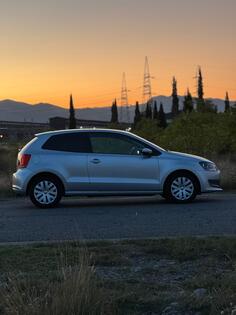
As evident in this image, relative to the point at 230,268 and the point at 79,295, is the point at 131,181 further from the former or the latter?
the point at 79,295

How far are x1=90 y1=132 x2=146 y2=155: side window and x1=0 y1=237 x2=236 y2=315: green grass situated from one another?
509 centimetres

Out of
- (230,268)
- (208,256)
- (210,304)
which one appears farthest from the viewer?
(208,256)

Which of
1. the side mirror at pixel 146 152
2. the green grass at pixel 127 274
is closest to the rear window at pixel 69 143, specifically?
the side mirror at pixel 146 152

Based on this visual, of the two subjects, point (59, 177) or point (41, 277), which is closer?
point (41, 277)

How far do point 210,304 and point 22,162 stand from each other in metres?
8.49

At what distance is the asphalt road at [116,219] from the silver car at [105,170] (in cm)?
33

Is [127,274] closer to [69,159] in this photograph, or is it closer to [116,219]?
[116,219]

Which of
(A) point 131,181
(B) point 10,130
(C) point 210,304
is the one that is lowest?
(C) point 210,304

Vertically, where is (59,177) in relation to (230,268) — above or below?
above

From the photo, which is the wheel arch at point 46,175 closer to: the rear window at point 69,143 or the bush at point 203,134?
the rear window at point 69,143

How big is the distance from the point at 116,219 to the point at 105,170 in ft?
7.71

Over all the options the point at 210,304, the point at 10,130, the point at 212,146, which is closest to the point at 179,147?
the point at 212,146

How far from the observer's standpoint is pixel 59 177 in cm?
1310

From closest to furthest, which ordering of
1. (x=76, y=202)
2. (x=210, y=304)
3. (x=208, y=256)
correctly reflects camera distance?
(x=210, y=304), (x=208, y=256), (x=76, y=202)
